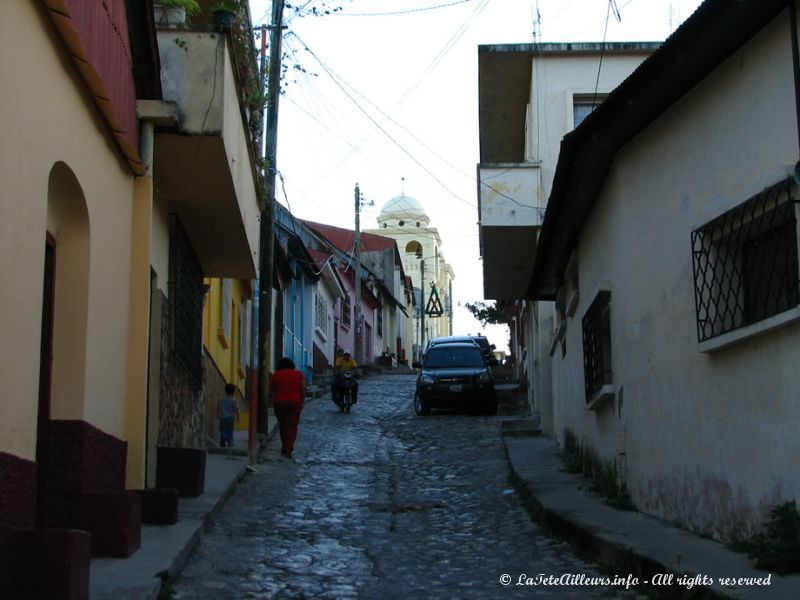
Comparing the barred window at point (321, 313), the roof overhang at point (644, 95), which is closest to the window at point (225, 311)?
the roof overhang at point (644, 95)

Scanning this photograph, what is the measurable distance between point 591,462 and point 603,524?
3.44 metres

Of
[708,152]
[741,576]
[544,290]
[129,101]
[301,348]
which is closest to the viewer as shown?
[741,576]

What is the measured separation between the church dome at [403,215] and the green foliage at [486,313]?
113ft

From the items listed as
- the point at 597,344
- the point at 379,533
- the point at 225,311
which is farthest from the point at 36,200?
the point at 225,311

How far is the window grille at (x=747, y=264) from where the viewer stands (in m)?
6.55

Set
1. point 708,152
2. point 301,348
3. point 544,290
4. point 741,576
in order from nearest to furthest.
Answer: point 741,576 < point 708,152 < point 544,290 < point 301,348

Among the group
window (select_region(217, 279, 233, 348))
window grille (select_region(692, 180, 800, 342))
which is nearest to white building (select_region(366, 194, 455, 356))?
window (select_region(217, 279, 233, 348))

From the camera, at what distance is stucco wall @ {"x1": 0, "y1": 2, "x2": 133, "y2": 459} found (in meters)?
5.23

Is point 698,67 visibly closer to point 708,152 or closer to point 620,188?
point 708,152

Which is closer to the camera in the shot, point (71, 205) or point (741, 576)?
point (741, 576)

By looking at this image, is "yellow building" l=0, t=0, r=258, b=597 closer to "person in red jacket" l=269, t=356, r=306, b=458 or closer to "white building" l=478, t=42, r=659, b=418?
"person in red jacket" l=269, t=356, r=306, b=458

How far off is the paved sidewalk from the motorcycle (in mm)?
10836

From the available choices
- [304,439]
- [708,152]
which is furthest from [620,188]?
[304,439]

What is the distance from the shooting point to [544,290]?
16188 mm
